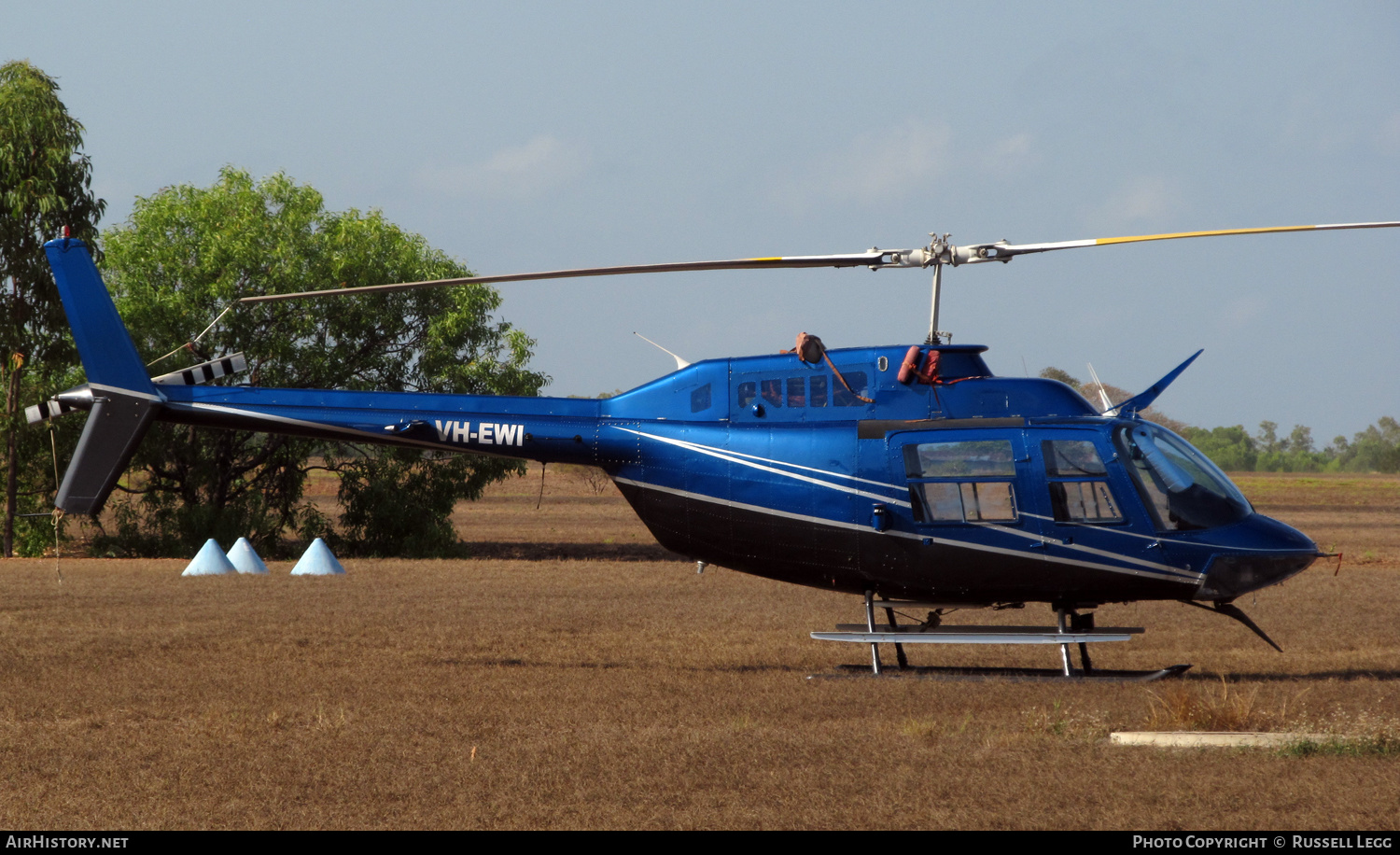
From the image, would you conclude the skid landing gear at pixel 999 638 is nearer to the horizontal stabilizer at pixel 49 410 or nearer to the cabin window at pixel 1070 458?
the cabin window at pixel 1070 458

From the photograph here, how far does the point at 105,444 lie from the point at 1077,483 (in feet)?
36.0

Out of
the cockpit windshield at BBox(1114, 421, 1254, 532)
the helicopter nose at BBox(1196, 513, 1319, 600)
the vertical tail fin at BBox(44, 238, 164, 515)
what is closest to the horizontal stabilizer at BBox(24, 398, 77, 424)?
the vertical tail fin at BBox(44, 238, 164, 515)

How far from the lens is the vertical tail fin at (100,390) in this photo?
45.4 feet

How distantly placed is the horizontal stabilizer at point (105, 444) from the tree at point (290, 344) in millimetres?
17851

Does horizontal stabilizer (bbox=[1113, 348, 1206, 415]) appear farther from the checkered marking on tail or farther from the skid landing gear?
the checkered marking on tail

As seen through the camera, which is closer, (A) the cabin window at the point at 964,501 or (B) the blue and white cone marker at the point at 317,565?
(A) the cabin window at the point at 964,501

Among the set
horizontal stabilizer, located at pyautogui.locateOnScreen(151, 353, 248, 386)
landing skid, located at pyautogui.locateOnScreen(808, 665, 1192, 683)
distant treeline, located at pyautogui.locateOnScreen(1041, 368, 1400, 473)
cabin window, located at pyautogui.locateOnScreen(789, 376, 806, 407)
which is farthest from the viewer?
distant treeline, located at pyautogui.locateOnScreen(1041, 368, 1400, 473)

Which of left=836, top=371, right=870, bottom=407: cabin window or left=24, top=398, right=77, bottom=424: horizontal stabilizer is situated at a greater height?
left=836, top=371, right=870, bottom=407: cabin window

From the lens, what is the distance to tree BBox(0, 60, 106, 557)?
2928 centimetres

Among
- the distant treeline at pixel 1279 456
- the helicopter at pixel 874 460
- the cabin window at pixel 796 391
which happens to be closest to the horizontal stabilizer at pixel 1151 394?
the helicopter at pixel 874 460

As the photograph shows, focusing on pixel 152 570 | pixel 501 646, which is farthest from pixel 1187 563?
pixel 152 570

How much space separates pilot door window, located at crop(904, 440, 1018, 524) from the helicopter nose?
81.9 inches

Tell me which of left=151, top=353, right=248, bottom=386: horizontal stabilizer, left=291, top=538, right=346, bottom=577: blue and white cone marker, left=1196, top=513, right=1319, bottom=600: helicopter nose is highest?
left=151, top=353, right=248, bottom=386: horizontal stabilizer

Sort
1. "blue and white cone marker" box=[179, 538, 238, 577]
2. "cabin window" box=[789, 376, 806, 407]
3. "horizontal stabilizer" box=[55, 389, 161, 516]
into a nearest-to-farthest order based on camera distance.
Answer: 1. "cabin window" box=[789, 376, 806, 407]
2. "horizontal stabilizer" box=[55, 389, 161, 516]
3. "blue and white cone marker" box=[179, 538, 238, 577]
